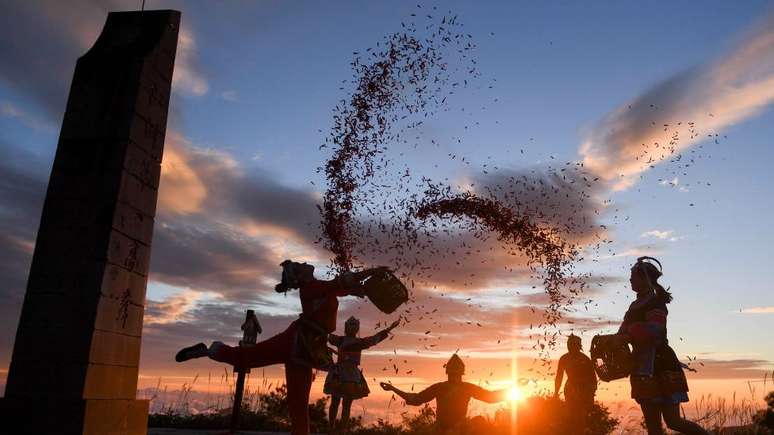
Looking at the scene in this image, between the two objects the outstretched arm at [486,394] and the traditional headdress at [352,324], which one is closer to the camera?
the outstretched arm at [486,394]

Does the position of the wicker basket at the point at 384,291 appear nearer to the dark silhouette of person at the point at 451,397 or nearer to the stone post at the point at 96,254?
the dark silhouette of person at the point at 451,397

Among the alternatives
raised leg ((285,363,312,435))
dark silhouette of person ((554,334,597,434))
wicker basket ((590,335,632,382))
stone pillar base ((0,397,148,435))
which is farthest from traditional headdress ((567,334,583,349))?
stone pillar base ((0,397,148,435))

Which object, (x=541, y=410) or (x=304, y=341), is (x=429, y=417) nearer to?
(x=541, y=410)

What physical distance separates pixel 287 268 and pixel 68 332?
2527 millimetres

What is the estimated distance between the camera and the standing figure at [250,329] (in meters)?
10.5

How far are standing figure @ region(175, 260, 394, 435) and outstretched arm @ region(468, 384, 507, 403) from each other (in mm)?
2493

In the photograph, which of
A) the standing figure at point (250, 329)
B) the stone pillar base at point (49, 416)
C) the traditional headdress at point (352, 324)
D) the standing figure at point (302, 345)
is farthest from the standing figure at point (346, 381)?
the stone pillar base at point (49, 416)

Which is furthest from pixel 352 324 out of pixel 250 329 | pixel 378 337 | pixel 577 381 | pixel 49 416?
pixel 49 416

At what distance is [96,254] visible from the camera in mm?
6902

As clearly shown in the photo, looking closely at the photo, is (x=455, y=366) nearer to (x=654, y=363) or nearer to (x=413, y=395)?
(x=413, y=395)

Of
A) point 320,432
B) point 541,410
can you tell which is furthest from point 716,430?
point 320,432

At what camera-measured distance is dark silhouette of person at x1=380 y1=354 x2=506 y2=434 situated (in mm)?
8133

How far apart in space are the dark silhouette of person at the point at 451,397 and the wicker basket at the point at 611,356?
4.54 feet

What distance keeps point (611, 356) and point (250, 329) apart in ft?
19.8
